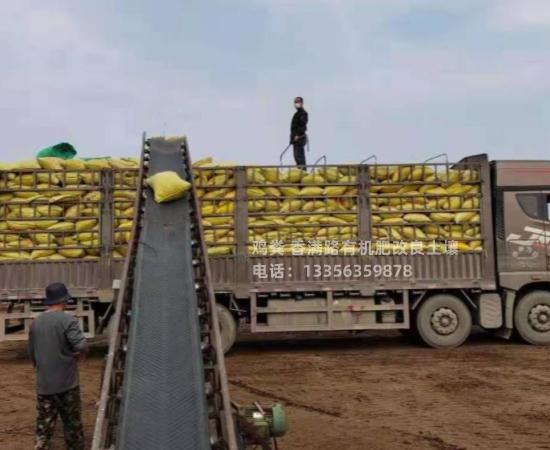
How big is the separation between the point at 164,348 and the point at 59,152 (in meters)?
7.57

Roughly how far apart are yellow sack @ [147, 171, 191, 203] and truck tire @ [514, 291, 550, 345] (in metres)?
7.09

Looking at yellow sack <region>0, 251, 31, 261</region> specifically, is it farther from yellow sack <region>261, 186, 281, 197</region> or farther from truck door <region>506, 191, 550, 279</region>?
truck door <region>506, 191, 550, 279</region>

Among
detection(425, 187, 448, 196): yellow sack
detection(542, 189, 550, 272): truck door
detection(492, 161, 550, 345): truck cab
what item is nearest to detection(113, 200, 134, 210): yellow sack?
detection(425, 187, 448, 196): yellow sack

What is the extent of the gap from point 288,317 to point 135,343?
20.7 feet

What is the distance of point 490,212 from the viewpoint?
1202cm

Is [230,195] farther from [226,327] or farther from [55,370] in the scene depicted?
[55,370]

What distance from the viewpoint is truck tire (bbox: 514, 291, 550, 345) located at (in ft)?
39.9

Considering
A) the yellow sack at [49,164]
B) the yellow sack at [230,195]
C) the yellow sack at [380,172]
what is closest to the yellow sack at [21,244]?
the yellow sack at [49,164]

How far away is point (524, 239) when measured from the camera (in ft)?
39.6

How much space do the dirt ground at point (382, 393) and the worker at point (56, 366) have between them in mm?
1218

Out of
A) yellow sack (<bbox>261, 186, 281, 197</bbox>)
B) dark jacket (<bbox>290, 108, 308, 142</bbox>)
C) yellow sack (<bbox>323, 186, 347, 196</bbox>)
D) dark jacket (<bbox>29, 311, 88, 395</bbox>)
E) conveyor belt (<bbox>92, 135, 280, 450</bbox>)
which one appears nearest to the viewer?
conveyor belt (<bbox>92, 135, 280, 450</bbox>)

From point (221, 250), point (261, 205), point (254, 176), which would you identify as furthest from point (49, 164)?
point (261, 205)

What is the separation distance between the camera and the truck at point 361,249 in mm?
11430

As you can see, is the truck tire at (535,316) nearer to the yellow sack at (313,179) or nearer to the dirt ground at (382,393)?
the dirt ground at (382,393)
